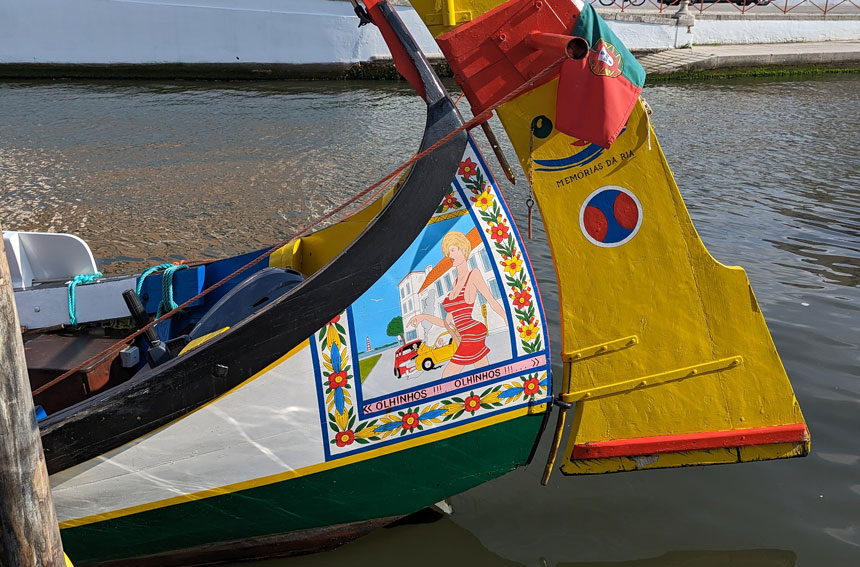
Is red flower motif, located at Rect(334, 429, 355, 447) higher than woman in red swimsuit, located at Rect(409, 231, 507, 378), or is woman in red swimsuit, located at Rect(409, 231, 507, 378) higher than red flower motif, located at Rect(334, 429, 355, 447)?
woman in red swimsuit, located at Rect(409, 231, 507, 378)

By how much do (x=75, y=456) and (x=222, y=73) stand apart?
16.7 meters

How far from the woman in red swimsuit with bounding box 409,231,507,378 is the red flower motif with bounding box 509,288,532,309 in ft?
0.23

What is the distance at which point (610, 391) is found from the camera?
2.96 metres

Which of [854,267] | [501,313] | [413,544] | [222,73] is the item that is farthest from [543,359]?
[222,73]

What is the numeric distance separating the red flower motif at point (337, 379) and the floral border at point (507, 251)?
2.29 feet

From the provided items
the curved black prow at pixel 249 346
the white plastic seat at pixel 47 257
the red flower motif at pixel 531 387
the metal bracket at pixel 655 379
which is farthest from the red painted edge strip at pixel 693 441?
the white plastic seat at pixel 47 257

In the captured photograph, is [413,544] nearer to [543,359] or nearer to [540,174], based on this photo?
[543,359]

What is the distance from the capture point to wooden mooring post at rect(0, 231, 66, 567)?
212 cm

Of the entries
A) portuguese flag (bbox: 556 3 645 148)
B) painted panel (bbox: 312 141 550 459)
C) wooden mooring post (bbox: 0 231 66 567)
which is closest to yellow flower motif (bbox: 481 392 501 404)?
painted panel (bbox: 312 141 550 459)

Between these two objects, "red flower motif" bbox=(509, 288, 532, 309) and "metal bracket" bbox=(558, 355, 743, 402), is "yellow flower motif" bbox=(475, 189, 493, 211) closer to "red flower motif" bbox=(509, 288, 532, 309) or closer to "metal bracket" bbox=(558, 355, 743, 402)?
"red flower motif" bbox=(509, 288, 532, 309)

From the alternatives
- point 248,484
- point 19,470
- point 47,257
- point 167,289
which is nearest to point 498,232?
point 248,484

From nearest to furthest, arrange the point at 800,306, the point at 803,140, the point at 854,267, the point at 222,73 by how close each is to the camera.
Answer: the point at 800,306, the point at 854,267, the point at 803,140, the point at 222,73

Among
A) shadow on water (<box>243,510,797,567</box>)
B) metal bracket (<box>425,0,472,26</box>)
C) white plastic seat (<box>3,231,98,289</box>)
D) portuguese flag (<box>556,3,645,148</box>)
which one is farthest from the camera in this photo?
white plastic seat (<box>3,231,98,289</box>)

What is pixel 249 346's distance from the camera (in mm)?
2598
